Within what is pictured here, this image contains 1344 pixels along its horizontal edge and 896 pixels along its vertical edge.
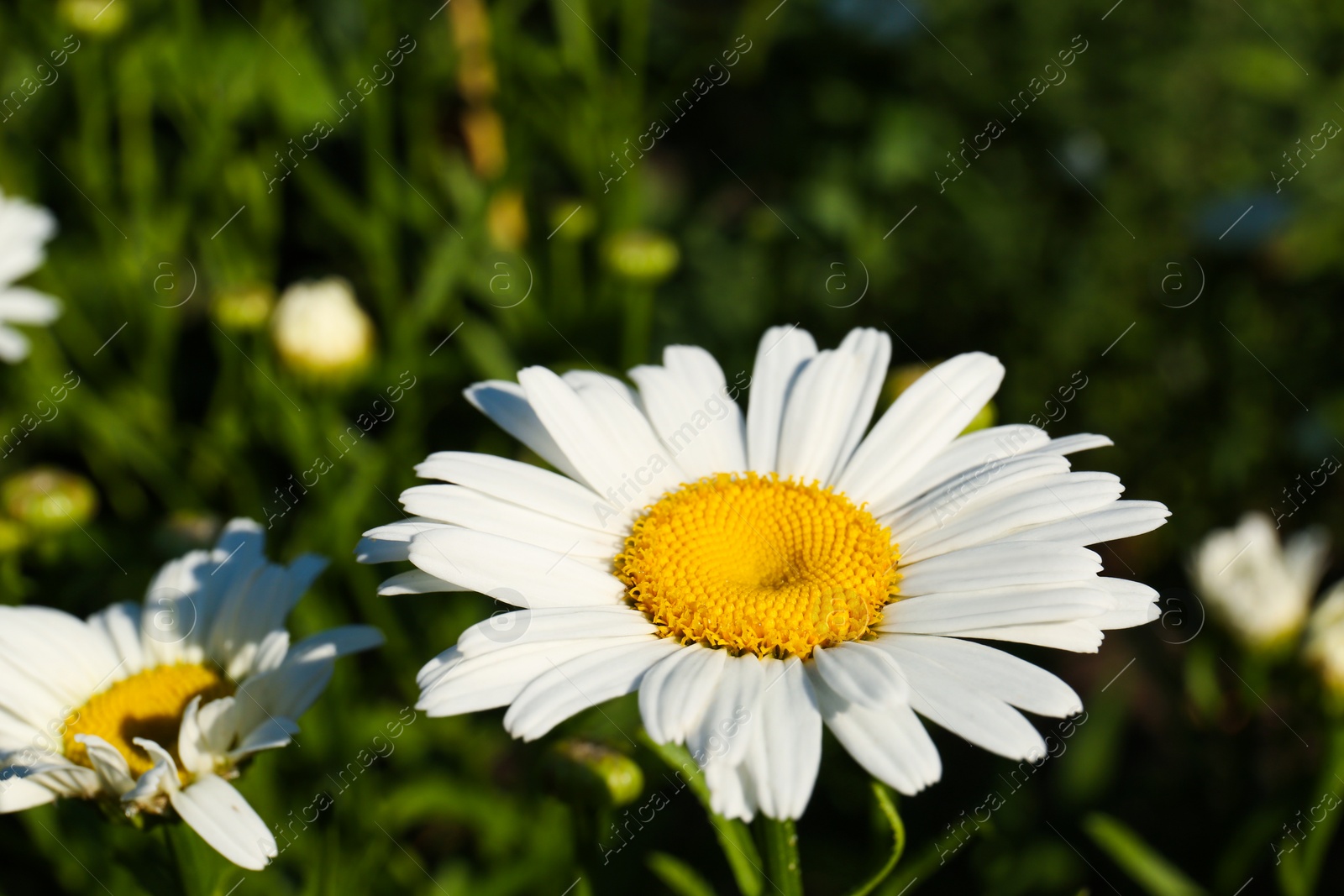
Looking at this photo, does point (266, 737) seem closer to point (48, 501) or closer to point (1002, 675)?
point (1002, 675)

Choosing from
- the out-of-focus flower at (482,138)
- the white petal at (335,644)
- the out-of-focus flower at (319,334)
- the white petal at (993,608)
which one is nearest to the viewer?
the white petal at (993,608)

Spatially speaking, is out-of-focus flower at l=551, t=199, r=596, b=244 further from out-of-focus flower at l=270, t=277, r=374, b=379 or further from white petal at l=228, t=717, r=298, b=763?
white petal at l=228, t=717, r=298, b=763

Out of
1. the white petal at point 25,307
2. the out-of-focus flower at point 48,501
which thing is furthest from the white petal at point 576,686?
the white petal at point 25,307

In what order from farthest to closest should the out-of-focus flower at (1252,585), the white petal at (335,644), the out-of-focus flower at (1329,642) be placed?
1. the out-of-focus flower at (1252,585)
2. the out-of-focus flower at (1329,642)
3. the white petal at (335,644)

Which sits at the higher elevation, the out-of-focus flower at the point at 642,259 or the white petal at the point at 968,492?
the out-of-focus flower at the point at 642,259

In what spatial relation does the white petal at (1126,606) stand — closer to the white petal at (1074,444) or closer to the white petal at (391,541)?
the white petal at (1074,444)

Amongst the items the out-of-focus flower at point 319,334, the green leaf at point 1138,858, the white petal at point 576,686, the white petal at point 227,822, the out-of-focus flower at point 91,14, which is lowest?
the green leaf at point 1138,858

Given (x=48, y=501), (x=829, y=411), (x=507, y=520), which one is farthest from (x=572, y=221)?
(x=507, y=520)

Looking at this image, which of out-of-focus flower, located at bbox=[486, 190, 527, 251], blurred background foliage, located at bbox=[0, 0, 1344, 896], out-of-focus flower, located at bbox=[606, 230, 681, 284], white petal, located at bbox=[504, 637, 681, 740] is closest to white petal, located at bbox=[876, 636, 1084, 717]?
white petal, located at bbox=[504, 637, 681, 740]
